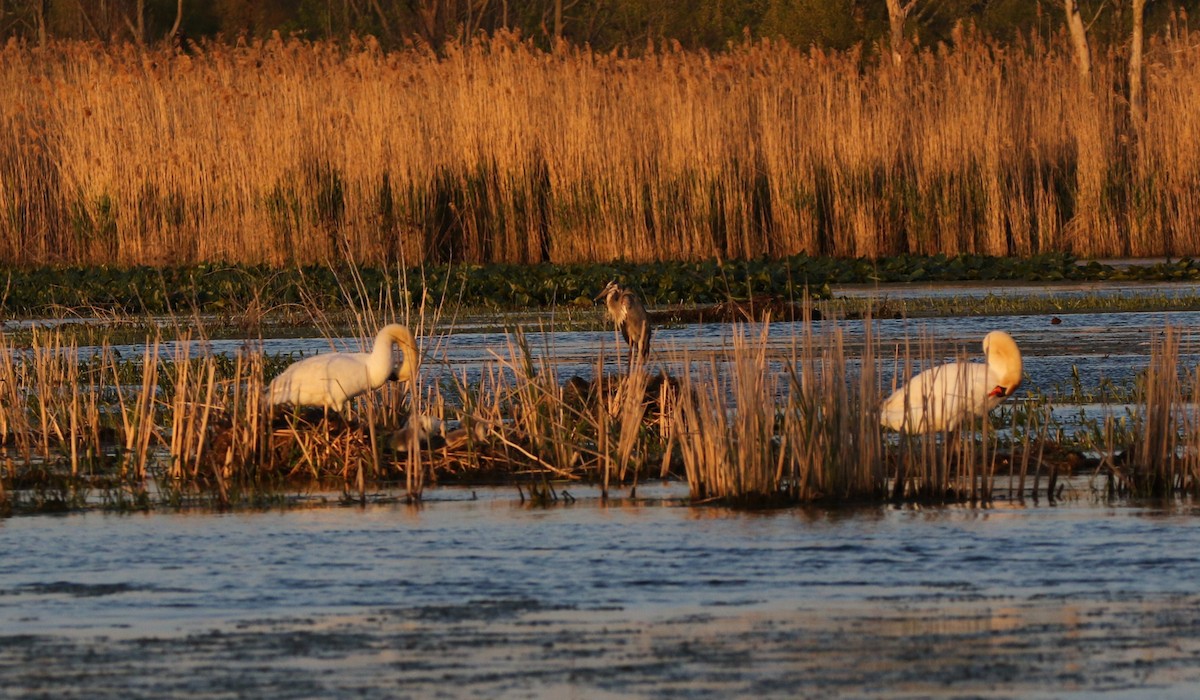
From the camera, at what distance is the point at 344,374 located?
8.72 m

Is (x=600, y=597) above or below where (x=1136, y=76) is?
below

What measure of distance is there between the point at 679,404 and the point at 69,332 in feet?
29.4

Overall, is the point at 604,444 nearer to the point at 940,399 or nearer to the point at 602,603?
the point at 940,399

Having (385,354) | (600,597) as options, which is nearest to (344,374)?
(385,354)

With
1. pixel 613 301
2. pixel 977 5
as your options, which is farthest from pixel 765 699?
pixel 977 5

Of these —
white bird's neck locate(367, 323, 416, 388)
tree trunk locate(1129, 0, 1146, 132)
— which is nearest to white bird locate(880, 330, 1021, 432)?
white bird's neck locate(367, 323, 416, 388)

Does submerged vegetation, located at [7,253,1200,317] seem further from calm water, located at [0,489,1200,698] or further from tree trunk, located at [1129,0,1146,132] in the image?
calm water, located at [0,489,1200,698]

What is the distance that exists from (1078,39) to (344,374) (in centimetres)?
1586

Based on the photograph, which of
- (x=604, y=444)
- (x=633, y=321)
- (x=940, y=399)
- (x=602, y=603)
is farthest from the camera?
(x=633, y=321)

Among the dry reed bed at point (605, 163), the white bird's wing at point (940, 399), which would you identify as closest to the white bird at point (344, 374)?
the white bird's wing at point (940, 399)

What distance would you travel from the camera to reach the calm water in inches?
197

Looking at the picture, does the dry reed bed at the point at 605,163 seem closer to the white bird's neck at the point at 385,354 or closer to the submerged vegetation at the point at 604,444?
the submerged vegetation at the point at 604,444

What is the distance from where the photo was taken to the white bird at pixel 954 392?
7.82 m

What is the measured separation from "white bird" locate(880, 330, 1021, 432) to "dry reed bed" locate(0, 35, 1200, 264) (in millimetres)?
11401
